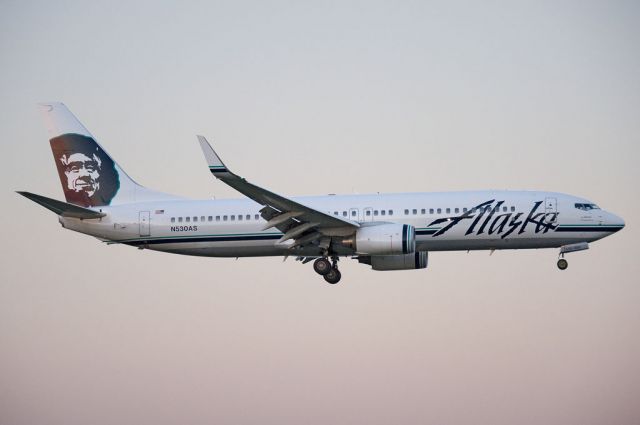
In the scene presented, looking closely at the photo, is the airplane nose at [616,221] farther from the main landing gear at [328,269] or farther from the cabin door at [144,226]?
the cabin door at [144,226]

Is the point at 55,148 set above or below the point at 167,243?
above

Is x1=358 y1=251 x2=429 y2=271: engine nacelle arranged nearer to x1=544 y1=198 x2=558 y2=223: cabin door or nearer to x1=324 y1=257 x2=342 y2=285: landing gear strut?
x1=324 y1=257 x2=342 y2=285: landing gear strut

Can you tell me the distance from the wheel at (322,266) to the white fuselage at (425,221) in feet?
1.93

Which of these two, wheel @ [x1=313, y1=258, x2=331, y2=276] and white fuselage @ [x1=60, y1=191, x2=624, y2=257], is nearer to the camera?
white fuselage @ [x1=60, y1=191, x2=624, y2=257]

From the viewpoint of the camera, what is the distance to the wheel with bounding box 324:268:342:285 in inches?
2255

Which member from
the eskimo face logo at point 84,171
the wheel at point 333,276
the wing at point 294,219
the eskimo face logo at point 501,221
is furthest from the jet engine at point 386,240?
the eskimo face logo at point 84,171

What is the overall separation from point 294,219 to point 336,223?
191 cm

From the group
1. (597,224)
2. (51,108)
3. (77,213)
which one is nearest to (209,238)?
(77,213)

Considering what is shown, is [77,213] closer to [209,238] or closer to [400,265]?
[209,238]

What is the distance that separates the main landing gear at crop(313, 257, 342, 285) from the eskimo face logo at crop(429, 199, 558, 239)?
5646mm

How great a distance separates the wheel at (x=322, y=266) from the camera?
56969 millimetres

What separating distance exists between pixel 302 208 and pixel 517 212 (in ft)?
32.2

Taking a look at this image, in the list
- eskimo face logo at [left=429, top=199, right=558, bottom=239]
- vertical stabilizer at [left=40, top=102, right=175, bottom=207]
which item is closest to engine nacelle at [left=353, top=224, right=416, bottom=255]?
eskimo face logo at [left=429, top=199, right=558, bottom=239]

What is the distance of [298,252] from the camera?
5759cm
